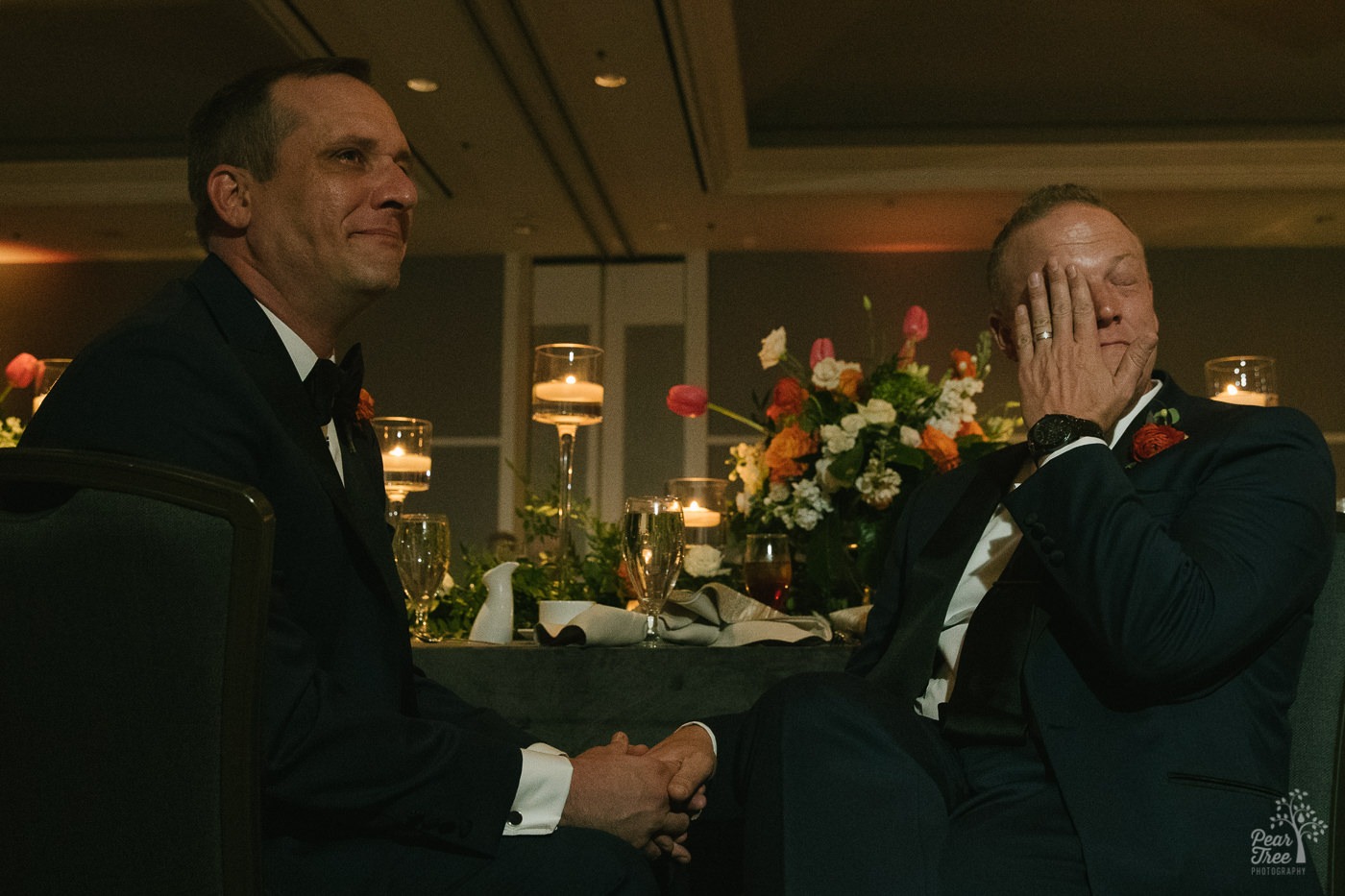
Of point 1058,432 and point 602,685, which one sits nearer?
point 1058,432

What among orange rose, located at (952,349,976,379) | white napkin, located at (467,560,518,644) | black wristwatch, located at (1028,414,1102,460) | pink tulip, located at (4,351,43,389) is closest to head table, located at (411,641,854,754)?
white napkin, located at (467,560,518,644)

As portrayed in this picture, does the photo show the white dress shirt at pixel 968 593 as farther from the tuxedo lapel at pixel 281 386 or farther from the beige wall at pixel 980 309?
the beige wall at pixel 980 309

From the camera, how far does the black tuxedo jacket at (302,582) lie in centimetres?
115

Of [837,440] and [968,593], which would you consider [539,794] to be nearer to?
[968,593]

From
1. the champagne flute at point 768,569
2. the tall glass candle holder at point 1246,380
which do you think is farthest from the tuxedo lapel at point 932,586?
the tall glass candle holder at point 1246,380

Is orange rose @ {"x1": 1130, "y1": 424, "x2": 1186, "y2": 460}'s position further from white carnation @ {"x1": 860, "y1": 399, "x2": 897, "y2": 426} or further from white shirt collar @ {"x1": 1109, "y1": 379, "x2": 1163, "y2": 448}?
white carnation @ {"x1": 860, "y1": 399, "x2": 897, "y2": 426}

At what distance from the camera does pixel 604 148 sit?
232 inches

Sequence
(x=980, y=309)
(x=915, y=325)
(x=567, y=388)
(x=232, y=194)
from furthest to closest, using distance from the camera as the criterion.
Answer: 1. (x=980, y=309)
2. (x=567, y=388)
3. (x=915, y=325)
4. (x=232, y=194)

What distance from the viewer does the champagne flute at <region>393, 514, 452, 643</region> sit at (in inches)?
81.6

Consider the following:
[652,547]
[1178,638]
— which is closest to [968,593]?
[1178,638]

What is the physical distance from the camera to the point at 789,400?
254 centimetres

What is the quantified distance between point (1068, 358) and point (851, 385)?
0.91 meters

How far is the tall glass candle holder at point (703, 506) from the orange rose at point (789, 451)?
0.12 m

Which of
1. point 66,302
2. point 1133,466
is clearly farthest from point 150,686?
point 66,302
